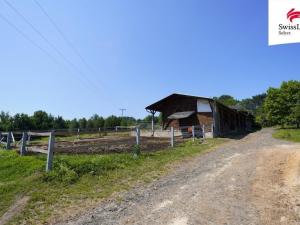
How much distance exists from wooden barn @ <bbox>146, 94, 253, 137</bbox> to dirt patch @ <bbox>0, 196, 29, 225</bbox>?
1881 centimetres

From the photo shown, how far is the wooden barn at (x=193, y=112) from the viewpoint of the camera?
→ 2604 centimetres

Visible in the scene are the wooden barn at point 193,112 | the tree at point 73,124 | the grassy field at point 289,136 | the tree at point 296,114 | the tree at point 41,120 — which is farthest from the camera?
the tree at point 73,124

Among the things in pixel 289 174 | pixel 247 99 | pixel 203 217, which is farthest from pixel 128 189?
pixel 247 99

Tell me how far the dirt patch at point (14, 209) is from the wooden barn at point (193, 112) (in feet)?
61.7

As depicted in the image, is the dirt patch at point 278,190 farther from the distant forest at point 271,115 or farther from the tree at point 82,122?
the tree at point 82,122

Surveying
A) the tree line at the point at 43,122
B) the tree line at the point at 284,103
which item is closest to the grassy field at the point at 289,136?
the tree line at the point at 284,103

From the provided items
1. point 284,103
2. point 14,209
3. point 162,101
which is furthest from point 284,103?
point 14,209

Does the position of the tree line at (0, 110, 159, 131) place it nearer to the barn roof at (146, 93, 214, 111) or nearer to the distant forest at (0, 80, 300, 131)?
the distant forest at (0, 80, 300, 131)

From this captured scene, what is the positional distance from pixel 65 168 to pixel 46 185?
1014mm

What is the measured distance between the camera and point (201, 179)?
739 centimetres

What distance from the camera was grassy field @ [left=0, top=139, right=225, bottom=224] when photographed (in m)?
5.66

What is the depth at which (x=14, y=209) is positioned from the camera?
571 centimetres

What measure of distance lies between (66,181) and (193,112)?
71.4 ft

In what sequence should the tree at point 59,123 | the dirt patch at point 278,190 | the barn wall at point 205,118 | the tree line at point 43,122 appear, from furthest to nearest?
the tree at point 59,123 < the tree line at point 43,122 < the barn wall at point 205,118 < the dirt patch at point 278,190
